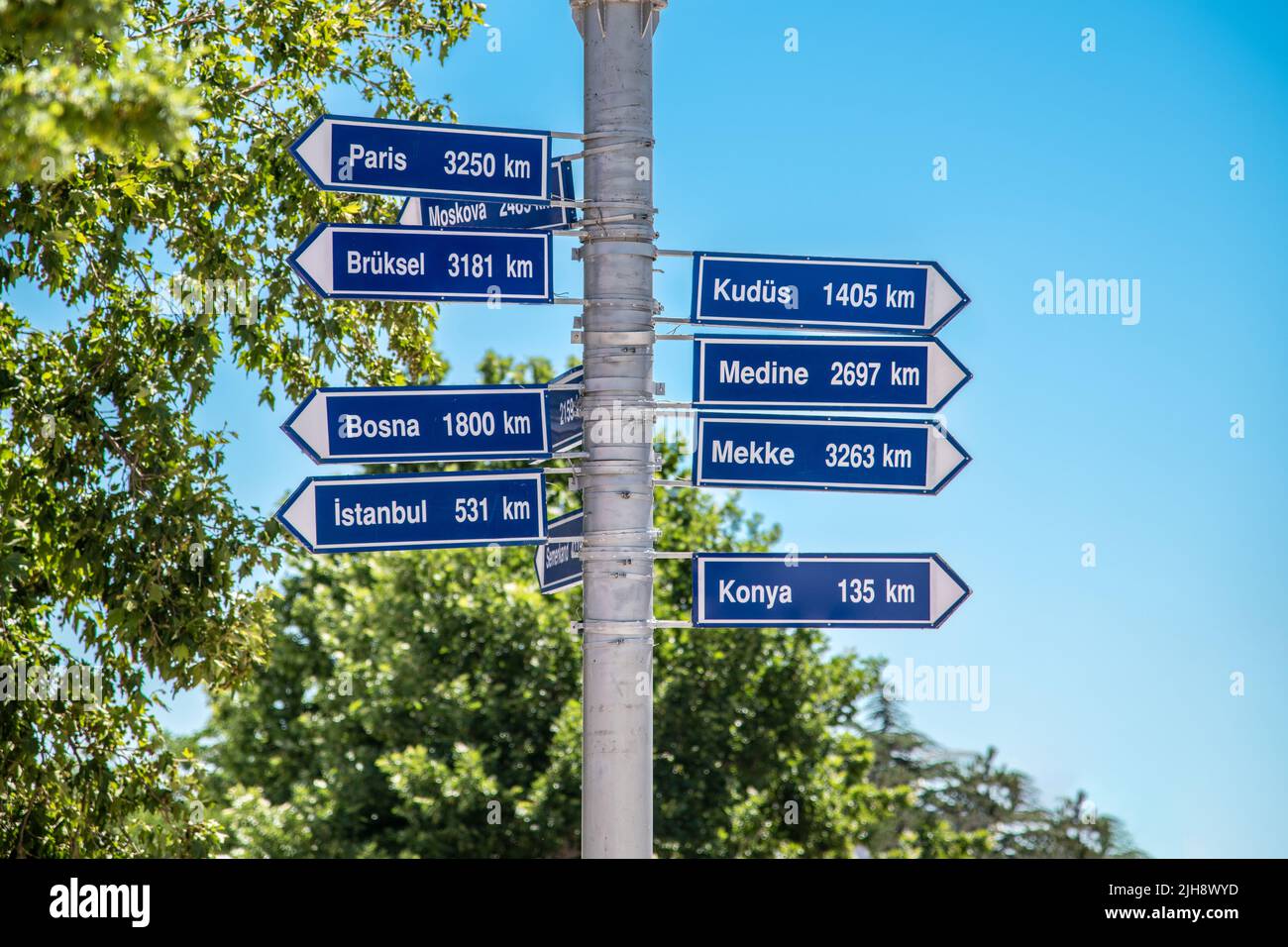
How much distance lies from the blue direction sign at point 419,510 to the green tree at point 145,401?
3.86 meters

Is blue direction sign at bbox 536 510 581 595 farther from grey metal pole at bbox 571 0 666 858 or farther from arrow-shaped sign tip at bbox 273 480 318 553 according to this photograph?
arrow-shaped sign tip at bbox 273 480 318 553

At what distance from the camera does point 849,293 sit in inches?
217

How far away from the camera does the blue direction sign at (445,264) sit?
518 cm

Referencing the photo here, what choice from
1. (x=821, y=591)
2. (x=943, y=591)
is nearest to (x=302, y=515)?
(x=821, y=591)

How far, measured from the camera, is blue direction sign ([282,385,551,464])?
5.07 m

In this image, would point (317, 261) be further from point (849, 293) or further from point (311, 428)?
point (849, 293)

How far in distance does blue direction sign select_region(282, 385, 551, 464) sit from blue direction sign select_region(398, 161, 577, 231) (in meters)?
0.66

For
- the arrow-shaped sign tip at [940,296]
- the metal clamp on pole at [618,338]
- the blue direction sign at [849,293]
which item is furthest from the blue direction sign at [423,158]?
the arrow-shaped sign tip at [940,296]

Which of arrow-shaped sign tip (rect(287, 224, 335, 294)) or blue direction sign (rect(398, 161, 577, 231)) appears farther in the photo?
blue direction sign (rect(398, 161, 577, 231))

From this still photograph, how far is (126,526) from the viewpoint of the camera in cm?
880

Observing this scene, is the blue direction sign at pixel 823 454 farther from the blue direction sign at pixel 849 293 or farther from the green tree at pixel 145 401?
the green tree at pixel 145 401

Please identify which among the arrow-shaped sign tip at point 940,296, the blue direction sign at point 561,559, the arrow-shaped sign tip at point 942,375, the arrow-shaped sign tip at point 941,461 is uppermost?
the arrow-shaped sign tip at point 940,296

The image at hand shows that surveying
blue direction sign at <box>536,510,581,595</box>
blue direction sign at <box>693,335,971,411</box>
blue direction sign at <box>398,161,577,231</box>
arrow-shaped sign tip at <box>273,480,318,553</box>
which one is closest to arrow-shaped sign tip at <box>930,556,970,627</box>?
blue direction sign at <box>693,335,971,411</box>

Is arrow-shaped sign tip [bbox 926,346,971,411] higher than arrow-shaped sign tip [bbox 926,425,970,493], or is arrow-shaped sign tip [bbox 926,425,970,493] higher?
arrow-shaped sign tip [bbox 926,346,971,411]
